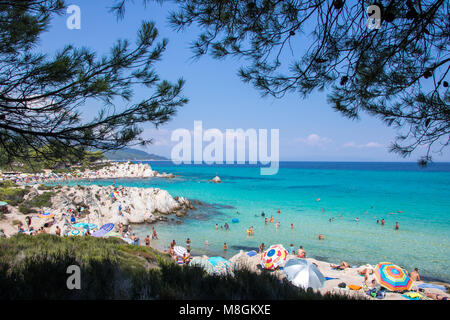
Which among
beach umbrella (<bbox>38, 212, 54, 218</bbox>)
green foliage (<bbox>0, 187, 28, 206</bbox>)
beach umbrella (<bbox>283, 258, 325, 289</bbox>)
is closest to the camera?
beach umbrella (<bbox>283, 258, 325, 289</bbox>)

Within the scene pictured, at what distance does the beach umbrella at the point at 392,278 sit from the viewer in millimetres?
9820

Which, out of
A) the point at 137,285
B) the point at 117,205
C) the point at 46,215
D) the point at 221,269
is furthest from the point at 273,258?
the point at 117,205


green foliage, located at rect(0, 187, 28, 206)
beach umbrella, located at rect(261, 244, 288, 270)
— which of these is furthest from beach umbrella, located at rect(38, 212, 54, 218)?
beach umbrella, located at rect(261, 244, 288, 270)

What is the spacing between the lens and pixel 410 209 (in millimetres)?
31938

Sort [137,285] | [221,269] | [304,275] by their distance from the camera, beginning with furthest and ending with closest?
[304,275] < [221,269] < [137,285]

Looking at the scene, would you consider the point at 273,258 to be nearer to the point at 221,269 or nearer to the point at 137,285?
the point at 221,269

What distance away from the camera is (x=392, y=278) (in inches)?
391

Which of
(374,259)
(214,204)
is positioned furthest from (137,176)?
(374,259)

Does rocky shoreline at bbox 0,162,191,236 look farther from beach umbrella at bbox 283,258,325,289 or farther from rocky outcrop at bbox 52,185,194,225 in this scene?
beach umbrella at bbox 283,258,325,289

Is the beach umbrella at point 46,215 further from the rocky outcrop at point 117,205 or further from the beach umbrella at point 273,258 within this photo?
the beach umbrella at point 273,258

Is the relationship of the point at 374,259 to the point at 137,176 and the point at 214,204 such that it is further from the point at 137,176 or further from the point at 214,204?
the point at 137,176

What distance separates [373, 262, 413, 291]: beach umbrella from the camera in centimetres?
982

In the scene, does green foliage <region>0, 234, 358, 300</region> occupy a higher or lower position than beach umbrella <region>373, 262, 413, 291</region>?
higher

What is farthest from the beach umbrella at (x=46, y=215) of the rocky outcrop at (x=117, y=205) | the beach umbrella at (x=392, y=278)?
the beach umbrella at (x=392, y=278)
